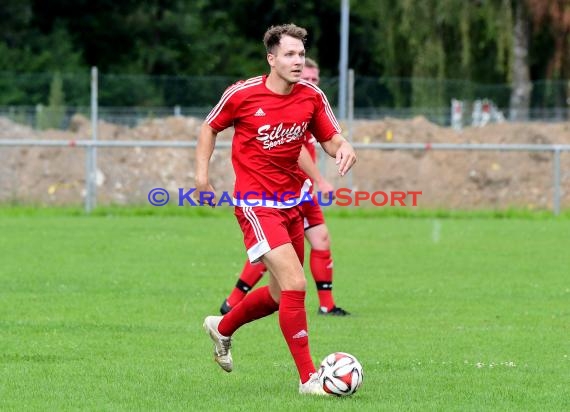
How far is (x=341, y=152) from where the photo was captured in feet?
25.9

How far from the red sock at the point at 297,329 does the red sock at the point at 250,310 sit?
1.27ft

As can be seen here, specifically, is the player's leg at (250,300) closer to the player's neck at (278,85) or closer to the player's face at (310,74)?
the player's neck at (278,85)

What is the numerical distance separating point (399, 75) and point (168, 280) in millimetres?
26460

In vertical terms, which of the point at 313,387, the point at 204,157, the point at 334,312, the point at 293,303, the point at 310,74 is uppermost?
the point at 310,74

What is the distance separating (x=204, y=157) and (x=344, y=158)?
806mm

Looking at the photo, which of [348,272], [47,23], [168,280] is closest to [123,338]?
[168,280]

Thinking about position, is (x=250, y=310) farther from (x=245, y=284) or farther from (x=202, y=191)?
(x=245, y=284)

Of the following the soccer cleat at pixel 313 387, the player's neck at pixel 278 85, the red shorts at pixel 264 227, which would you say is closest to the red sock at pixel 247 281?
the red shorts at pixel 264 227

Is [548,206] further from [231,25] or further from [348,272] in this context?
[231,25]

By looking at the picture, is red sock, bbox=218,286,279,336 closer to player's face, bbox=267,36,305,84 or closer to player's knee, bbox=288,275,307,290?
player's knee, bbox=288,275,307,290

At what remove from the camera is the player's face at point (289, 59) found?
25.8ft

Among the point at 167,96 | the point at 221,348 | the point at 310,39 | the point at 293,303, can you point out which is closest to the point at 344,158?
the point at 293,303

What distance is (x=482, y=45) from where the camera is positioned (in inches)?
1553

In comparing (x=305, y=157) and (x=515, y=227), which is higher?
(x=305, y=157)
